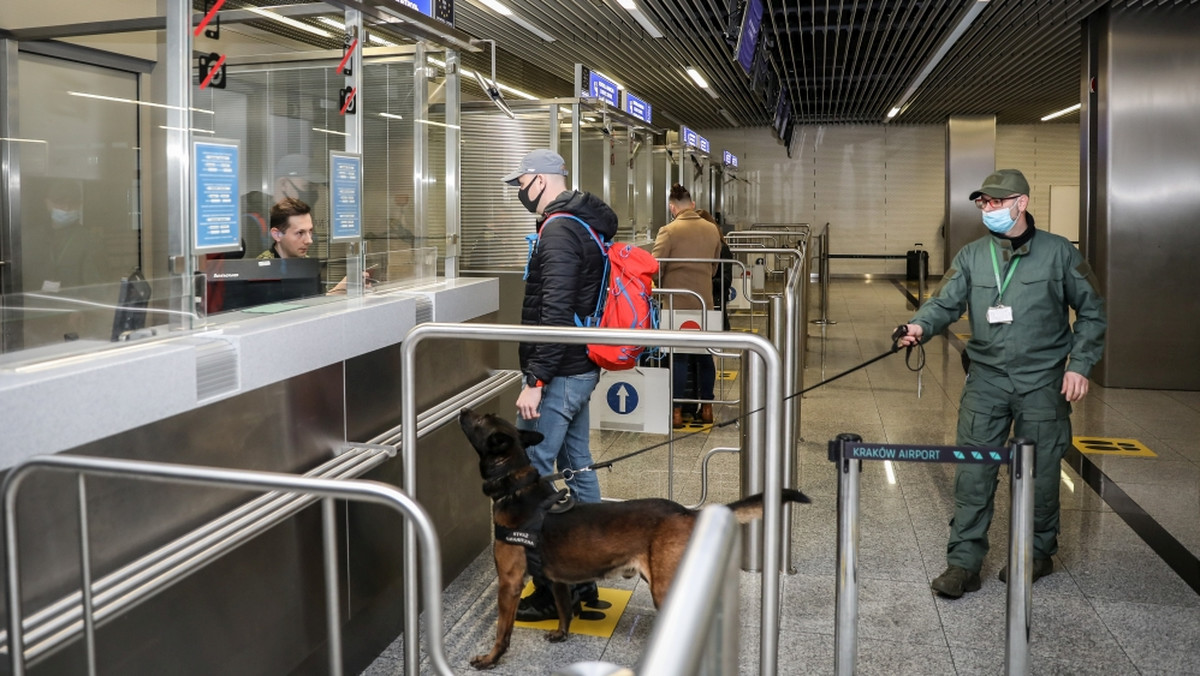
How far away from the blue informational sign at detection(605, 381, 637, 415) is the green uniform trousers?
5.02ft

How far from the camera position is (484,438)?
3287mm

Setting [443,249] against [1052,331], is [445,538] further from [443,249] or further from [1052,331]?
[1052,331]

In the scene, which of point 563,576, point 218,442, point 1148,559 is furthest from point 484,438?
point 1148,559

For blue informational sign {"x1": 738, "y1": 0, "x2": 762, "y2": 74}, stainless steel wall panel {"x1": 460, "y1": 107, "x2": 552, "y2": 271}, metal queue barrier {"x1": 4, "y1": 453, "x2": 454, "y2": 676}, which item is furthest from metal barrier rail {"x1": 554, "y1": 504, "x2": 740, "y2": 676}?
stainless steel wall panel {"x1": 460, "y1": 107, "x2": 552, "y2": 271}

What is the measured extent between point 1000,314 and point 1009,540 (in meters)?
1.42

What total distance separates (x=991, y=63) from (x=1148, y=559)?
395 inches

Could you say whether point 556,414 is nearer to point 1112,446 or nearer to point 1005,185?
point 1005,185

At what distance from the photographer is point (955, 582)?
13.5 ft

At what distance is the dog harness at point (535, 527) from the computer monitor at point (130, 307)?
1280 millimetres

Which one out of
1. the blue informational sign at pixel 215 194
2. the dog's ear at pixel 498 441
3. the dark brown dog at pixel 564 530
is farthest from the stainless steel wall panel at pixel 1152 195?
the blue informational sign at pixel 215 194

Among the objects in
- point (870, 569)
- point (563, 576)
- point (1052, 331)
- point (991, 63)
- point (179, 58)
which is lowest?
point (870, 569)

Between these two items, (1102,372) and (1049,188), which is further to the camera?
(1049,188)

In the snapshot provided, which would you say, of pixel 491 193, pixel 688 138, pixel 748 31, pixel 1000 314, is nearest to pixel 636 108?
pixel 491 193

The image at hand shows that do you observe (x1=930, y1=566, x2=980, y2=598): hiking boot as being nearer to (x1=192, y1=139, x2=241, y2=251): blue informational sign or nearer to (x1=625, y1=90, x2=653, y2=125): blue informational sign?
(x1=192, y1=139, x2=241, y2=251): blue informational sign
